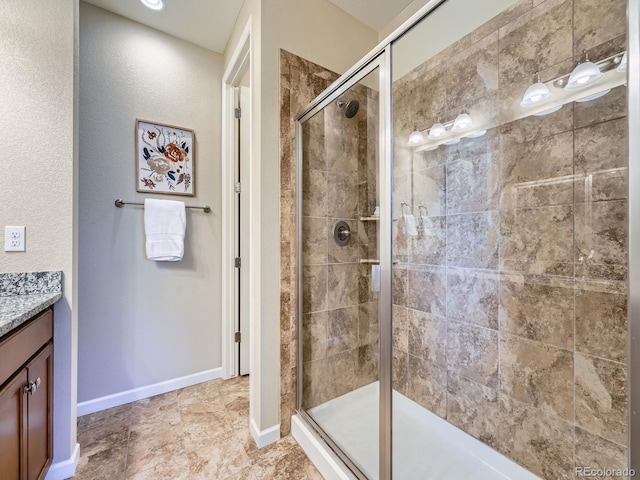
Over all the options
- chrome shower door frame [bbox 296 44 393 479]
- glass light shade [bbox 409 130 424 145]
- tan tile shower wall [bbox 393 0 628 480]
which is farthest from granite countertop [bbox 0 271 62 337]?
glass light shade [bbox 409 130 424 145]

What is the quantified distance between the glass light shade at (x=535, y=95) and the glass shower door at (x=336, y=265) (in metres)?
0.77

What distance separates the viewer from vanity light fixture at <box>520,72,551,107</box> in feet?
4.10

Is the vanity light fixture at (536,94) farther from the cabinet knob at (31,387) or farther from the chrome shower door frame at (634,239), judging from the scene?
the cabinet knob at (31,387)

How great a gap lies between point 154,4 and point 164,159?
993 millimetres

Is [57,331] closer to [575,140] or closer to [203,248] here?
[203,248]

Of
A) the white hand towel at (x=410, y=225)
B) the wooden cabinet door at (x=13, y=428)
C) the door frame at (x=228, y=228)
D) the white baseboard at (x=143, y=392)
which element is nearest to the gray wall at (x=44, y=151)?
the wooden cabinet door at (x=13, y=428)

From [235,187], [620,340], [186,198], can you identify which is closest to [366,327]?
[620,340]

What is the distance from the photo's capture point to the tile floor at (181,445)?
1319mm

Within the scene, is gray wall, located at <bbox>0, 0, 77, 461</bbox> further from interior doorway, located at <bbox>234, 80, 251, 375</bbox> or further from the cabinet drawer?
interior doorway, located at <bbox>234, 80, 251, 375</bbox>

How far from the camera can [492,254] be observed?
4.76ft

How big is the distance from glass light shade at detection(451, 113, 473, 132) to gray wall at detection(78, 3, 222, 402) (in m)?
1.80

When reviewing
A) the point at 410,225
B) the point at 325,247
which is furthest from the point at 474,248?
the point at 325,247

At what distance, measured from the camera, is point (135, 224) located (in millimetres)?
1939

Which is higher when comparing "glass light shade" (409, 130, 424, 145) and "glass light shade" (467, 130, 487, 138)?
"glass light shade" (409, 130, 424, 145)
